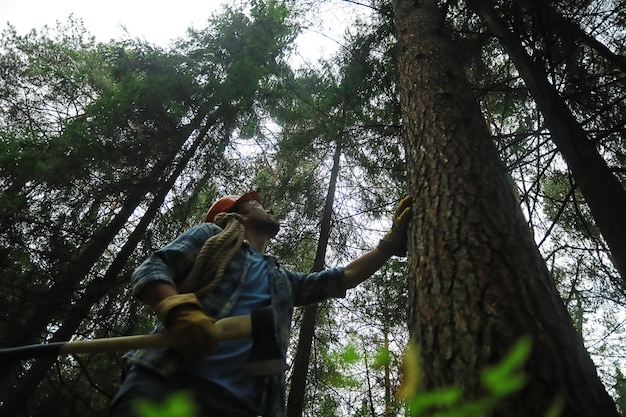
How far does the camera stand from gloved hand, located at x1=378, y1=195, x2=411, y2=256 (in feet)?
8.61

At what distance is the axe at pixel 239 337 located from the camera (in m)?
2.02

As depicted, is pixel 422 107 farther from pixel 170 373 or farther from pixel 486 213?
pixel 170 373

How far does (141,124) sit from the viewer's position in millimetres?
8320

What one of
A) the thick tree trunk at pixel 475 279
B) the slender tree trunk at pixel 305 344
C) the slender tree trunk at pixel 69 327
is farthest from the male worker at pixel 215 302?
the slender tree trunk at pixel 305 344

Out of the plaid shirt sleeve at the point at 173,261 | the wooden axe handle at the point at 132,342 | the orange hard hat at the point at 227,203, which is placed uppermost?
the orange hard hat at the point at 227,203

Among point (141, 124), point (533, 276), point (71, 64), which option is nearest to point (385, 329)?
point (141, 124)

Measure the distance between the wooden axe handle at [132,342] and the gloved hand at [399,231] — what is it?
1193 millimetres

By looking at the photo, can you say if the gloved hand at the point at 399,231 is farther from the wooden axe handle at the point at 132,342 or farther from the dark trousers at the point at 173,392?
the dark trousers at the point at 173,392

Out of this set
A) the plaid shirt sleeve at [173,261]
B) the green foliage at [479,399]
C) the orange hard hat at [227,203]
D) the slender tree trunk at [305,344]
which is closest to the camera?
the green foliage at [479,399]

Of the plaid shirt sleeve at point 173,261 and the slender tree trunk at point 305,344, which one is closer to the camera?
the plaid shirt sleeve at point 173,261

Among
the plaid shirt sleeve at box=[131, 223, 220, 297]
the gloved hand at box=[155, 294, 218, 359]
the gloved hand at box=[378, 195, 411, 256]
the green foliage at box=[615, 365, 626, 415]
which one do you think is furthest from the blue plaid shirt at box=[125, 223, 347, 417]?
the green foliage at box=[615, 365, 626, 415]

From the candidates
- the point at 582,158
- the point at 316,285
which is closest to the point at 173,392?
the point at 316,285

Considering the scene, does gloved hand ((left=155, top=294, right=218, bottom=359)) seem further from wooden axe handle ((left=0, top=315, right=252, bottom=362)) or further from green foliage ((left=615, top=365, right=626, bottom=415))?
green foliage ((left=615, top=365, right=626, bottom=415))

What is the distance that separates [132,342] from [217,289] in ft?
1.73
